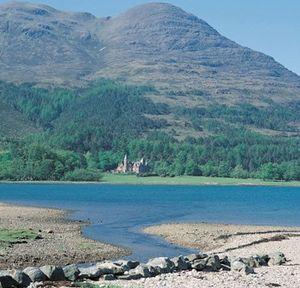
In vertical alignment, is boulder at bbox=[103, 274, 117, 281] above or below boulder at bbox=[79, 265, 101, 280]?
below

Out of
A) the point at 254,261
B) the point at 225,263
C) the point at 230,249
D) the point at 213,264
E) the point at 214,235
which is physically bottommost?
the point at 214,235

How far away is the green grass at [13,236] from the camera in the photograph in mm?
56206

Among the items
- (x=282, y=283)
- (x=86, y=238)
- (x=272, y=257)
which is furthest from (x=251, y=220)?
(x=282, y=283)

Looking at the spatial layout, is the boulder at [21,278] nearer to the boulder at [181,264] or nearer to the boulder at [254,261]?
the boulder at [181,264]

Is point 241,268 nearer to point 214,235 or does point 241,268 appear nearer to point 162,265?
point 162,265

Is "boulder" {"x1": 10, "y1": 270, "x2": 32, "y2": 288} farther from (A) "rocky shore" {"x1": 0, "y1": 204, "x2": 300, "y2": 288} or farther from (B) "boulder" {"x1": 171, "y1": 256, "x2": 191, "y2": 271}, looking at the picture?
(B) "boulder" {"x1": 171, "y1": 256, "x2": 191, "y2": 271}

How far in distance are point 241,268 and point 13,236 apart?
27603 mm

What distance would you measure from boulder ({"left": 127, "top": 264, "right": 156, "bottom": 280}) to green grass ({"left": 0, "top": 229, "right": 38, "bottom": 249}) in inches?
806

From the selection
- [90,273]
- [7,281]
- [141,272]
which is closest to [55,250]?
[141,272]

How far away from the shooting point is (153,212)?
381 feet

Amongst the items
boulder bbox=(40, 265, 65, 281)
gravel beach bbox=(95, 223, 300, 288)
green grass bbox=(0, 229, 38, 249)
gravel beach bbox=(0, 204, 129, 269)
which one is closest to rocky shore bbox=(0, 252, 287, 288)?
boulder bbox=(40, 265, 65, 281)

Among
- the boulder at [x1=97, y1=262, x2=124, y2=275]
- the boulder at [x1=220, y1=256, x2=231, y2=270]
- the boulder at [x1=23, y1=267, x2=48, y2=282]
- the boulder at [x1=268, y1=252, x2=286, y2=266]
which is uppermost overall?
the boulder at [x1=23, y1=267, x2=48, y2=282]

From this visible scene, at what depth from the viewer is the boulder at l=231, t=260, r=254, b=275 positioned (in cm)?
3853

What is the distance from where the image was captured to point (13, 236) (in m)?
60.8
